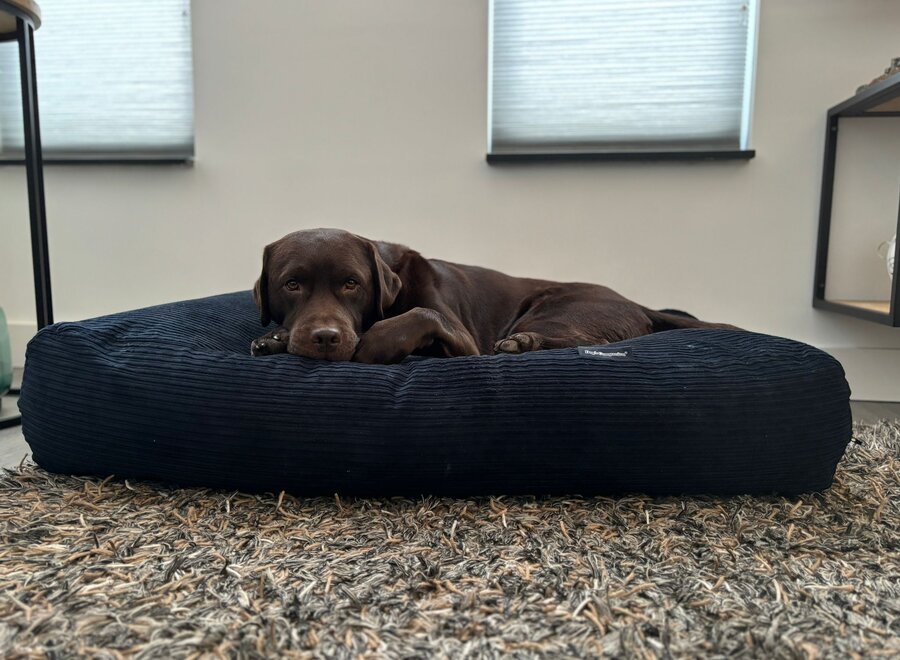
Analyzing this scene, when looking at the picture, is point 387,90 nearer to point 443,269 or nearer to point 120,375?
point 443,269

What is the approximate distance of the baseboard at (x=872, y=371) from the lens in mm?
2979

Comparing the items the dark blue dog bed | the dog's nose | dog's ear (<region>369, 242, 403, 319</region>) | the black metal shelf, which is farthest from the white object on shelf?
the dog's nose

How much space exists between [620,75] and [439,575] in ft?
8.84

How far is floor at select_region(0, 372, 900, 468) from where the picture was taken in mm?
1916

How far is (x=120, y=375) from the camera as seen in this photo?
148 cm

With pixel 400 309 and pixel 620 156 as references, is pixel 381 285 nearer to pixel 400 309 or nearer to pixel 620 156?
pixel 400 309

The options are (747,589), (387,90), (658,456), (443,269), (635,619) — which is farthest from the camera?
(387,90)

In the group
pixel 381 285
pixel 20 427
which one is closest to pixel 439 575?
pixel 381 285

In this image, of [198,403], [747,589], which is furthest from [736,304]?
[198,403]

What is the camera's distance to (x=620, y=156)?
303 cm

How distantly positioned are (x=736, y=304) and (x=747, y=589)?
2.31 metres

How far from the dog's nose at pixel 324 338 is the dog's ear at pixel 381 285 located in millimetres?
331

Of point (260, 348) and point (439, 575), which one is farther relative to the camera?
point (260, 348)

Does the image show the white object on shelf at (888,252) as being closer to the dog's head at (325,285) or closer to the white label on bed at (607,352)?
the white label on bed at (607,352)
